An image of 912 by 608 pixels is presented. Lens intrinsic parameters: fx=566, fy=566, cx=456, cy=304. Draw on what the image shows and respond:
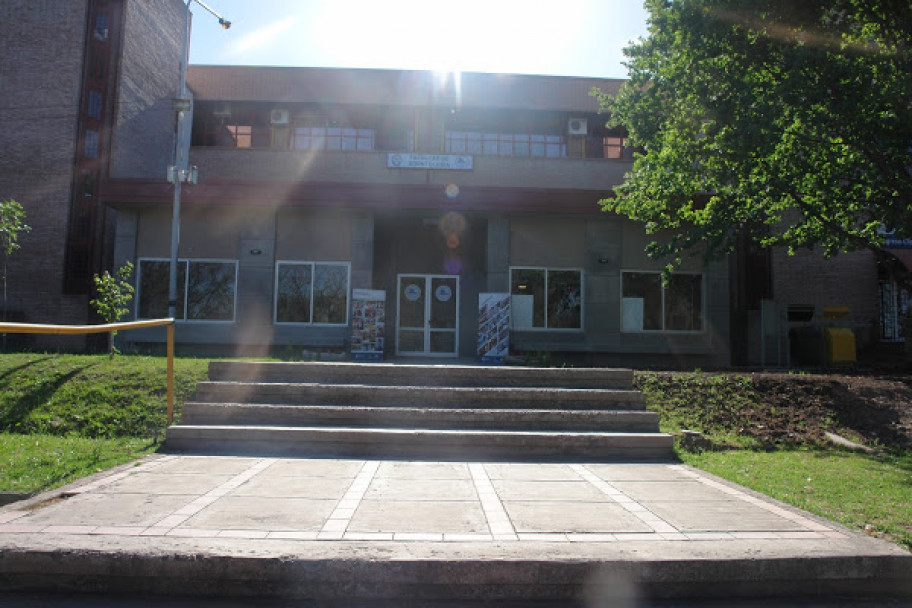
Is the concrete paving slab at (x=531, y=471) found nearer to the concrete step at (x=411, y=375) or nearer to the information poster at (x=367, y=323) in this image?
the concrete step at (x=411, y=375)

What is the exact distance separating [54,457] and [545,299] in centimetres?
1240

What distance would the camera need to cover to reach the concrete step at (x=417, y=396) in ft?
24.5

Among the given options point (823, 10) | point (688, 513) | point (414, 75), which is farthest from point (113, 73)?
point (688, 513)

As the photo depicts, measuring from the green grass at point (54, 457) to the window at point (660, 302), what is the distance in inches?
513

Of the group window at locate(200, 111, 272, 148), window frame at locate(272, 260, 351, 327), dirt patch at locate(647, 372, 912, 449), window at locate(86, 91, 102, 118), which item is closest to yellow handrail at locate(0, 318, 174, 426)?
dirt patch at locate(647, 372, 912, 449)

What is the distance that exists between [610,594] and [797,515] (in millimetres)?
1982

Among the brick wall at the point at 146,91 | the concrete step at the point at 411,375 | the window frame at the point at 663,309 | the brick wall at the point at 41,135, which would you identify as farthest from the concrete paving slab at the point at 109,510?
the brick wall at the point at 146,91

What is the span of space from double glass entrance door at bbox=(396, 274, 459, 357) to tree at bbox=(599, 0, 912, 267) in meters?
7.26

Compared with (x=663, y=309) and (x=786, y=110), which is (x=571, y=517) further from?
(x=663, y=309)

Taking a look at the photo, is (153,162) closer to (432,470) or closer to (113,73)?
(113,73)

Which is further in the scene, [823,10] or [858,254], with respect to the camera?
[858,254]

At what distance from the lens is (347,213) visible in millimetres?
16031

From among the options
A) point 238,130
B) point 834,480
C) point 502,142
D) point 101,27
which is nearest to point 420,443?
point 834,480

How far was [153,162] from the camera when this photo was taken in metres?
23.8
